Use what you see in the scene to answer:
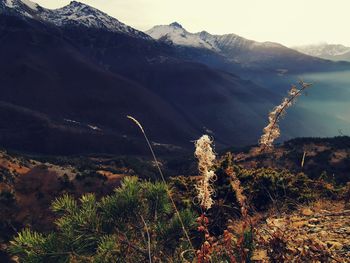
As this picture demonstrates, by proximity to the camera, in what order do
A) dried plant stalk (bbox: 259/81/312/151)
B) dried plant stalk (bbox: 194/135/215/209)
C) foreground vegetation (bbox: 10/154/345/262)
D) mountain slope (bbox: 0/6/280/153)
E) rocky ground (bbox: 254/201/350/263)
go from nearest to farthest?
dried plant stalk (bbox: 194/135/215/209)
rocky ground (bbox: 254/201/350/263)
dried plant stalk (bbox: 259/81/312/151)
foreground vegetation (bbox: 10/154/345/262)
mountain slope (bbox: 0/6/280/153)

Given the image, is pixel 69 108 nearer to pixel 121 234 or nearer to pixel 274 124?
pixel 121 234

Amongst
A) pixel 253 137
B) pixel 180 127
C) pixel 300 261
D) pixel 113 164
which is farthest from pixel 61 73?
pixel 300 261

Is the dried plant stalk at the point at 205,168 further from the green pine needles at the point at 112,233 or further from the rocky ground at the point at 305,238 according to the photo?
the green pine needles at the point at 112,233

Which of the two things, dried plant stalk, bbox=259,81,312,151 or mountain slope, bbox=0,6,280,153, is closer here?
dried plant stalk, bbox=259,81,312,151

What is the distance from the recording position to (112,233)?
704 cm

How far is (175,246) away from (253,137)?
193226mm

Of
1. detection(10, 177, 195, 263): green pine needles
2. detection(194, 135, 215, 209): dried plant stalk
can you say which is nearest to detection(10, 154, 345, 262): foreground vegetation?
detection(10, 177, 195, 263): green pine needles

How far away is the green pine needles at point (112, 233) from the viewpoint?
6152mm

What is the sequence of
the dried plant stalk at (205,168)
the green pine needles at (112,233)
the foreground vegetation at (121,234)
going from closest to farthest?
the dried plant stalk at (205,168) → the foreground vegetation at (121,234) → the green pine needles at (112,233)

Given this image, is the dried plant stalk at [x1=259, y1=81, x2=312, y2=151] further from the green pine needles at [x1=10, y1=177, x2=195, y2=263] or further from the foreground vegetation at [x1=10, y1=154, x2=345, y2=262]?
the green pine needles at [x1=10, y1=177, x2=195, y2=263]

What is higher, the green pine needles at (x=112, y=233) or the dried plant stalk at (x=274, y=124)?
the dried plant stalk at (x=274, y=124)

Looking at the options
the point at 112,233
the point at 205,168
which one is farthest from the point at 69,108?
the point at 205,168

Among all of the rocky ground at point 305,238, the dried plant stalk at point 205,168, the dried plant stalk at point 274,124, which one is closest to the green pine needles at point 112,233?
the rocky ground at point 305,238

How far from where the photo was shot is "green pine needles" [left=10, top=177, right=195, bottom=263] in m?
6.15
